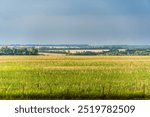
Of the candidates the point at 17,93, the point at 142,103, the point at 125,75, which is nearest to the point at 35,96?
the point at 17,93

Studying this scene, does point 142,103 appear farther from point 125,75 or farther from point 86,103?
point 125,75

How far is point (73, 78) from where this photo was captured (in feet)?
84.7

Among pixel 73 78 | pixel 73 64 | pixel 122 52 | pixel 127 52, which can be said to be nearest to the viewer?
pixel 73 78

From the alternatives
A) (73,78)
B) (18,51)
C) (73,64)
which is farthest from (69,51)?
(73,78)

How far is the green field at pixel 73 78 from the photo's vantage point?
55.4ft

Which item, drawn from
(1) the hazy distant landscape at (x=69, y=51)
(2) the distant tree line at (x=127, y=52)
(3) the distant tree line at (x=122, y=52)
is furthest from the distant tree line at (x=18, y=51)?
(2) the distant tree line at (x=127, y=52)

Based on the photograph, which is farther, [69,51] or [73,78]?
[69,51]

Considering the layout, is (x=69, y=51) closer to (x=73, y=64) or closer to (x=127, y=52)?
(x=73, y=64)

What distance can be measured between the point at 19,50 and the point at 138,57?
8.95m

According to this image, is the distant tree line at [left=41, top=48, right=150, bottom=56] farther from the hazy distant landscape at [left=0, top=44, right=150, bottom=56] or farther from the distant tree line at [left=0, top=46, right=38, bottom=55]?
the distant tree line at [left=0, top=46, right=38, bottom=55]

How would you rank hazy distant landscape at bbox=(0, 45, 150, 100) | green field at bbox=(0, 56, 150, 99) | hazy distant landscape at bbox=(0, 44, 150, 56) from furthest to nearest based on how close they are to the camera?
1. hazy distant landscape at bbox=(0, 44, 150, 56)
2. hazy distant landscape at bbox=(0, 45, 150, 100)
3. green field at bbox=(0, 56, 150, 99)

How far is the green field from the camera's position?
1689 centimetres

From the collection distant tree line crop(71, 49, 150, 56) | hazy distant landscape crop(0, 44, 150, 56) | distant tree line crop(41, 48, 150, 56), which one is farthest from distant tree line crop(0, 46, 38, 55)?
→ distant tree line crop(71, 49, 150, 56)

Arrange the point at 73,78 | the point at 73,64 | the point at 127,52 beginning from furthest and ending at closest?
the point at 73,64 < the point at 127,52 < the point at 73,78
